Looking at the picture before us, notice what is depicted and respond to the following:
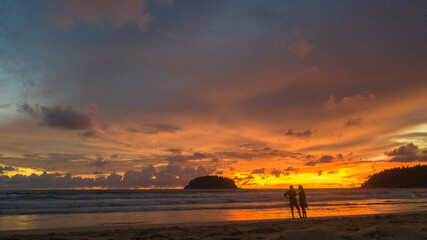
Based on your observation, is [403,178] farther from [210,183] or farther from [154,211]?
[154,211]

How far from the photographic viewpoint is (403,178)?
132 meters

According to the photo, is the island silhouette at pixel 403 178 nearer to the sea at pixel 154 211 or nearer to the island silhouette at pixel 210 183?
Answer: the island silhouette at pixel 210 183

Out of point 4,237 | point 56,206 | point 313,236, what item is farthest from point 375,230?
point 56,206

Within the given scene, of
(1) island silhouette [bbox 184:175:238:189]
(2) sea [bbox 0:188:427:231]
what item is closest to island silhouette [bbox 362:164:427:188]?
(1) island silhouette [bbox 184:175:238:189]

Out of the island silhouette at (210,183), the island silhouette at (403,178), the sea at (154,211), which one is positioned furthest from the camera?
the island silhouette at (210,183)

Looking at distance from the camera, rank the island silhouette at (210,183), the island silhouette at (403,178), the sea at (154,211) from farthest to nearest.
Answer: the island silhouette at (210,183) → the island silhouette at (403,178) → the sea at (154,211)

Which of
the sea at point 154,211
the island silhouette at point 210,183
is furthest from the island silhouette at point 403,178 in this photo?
the sea at point 154,211

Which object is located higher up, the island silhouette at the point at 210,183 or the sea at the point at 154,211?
the sea at the point at 154,211

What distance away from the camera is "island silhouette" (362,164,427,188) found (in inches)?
4975

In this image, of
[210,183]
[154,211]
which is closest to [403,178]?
[210,183]

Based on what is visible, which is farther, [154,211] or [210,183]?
[210,183]

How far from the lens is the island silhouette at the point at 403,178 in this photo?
12638 cm

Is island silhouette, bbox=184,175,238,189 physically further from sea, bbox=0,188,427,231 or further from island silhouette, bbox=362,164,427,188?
sea, bbox=0,188,427,231

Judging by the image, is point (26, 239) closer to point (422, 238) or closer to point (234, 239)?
point (234, 239)
